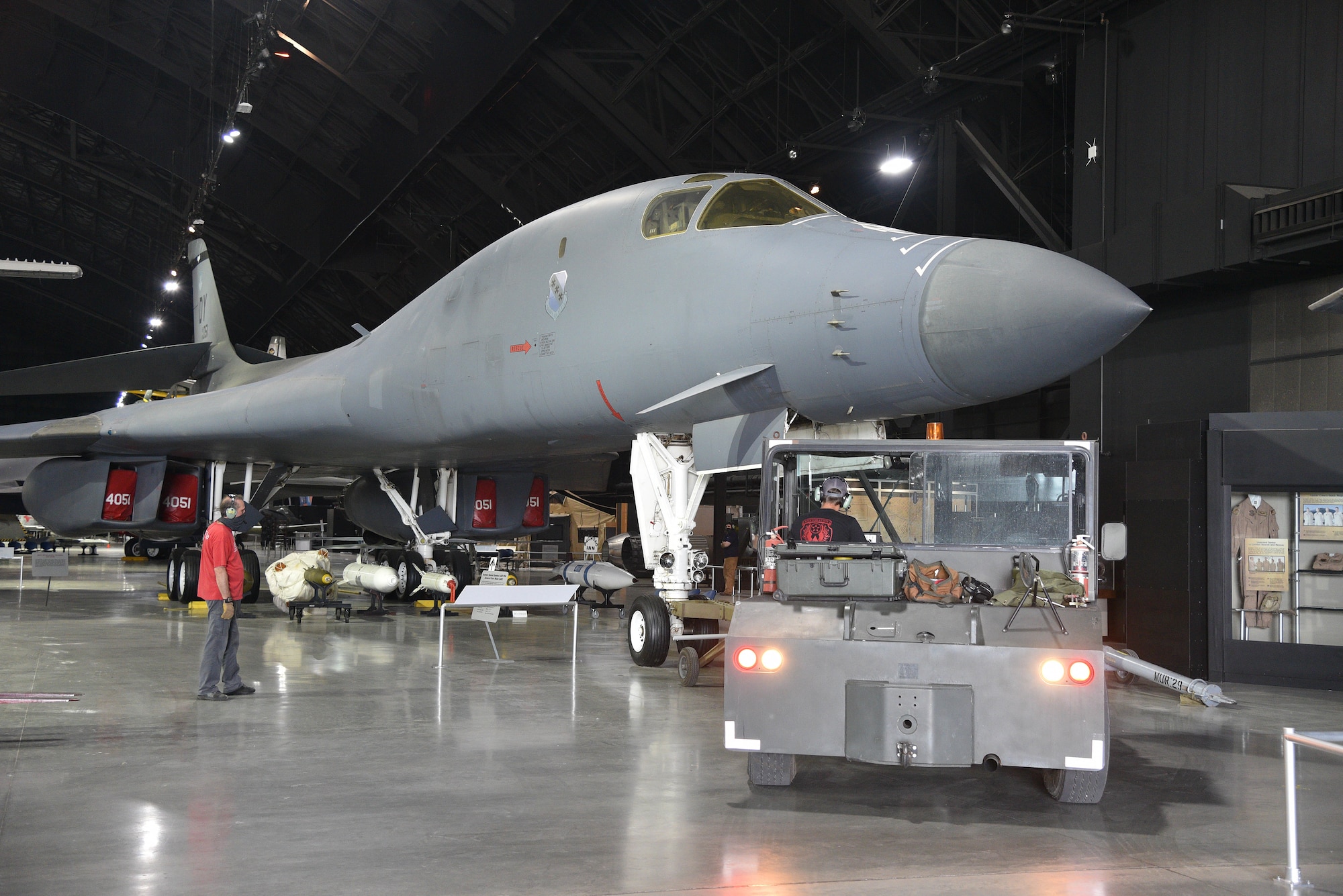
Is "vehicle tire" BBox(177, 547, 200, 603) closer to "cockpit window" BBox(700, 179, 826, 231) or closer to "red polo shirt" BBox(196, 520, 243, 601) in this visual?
"red polo shirt" BBox(196, 520, 243, 601)

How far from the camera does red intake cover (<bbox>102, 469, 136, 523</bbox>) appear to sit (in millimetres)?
14312

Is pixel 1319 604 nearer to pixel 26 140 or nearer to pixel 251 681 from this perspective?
pixel 251 681

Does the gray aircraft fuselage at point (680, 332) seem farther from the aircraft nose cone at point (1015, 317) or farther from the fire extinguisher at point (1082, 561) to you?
the fire extinguisher at point (1082, 561)

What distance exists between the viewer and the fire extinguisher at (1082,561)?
17.3ft

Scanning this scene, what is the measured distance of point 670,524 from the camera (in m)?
7.89

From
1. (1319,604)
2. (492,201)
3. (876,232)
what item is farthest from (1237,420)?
(492,201)

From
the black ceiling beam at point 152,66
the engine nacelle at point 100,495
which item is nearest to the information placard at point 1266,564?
the engine nacelle at point 100,495

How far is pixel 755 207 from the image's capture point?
24.3 feet

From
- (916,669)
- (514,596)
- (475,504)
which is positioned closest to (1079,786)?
(916,669)

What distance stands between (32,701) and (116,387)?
1171 centimetres

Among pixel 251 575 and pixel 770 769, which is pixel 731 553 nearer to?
pixel 251 575

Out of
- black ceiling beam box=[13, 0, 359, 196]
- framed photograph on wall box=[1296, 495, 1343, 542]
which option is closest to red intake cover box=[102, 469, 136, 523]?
black ceiling beam box=[13, 0, 359, 196]

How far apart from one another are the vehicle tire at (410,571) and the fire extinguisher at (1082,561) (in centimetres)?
1100

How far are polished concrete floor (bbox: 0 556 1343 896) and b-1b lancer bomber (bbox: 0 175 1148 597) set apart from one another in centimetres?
208
